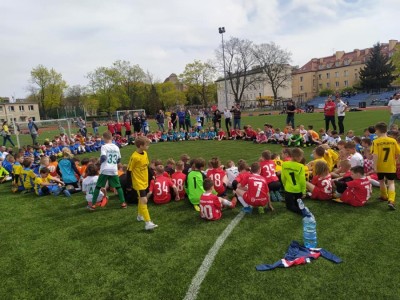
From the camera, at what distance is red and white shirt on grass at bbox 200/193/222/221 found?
5969 mm

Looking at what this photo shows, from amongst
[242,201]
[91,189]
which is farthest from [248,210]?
[91,189]

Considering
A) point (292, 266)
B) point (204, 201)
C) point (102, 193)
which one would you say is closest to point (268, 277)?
point (292, 266)

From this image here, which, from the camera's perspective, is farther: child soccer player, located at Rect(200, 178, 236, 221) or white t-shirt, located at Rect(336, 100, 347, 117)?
white t-shirt, located at Rect(336, 100, 347, 117)

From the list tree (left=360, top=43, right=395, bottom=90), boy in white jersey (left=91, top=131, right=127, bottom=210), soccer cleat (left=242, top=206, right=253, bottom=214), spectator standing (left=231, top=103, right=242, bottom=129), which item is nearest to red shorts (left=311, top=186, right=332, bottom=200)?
soccer cleat (left=242, top=206, right=253, bottom=214)

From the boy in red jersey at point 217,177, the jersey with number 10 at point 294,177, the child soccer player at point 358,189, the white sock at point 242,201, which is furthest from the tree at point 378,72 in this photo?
the jersey with number 10 at point 294,177

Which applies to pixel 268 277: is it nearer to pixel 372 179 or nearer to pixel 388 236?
pixel 388 236

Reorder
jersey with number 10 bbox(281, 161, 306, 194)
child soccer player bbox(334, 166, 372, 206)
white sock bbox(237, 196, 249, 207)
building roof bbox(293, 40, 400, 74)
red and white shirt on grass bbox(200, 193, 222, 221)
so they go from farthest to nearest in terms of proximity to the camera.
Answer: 1. building roof bbox(293, 40, 400, 74)
2. white sock bbox(237, 196, 249, 207)
3. child soccer player bbox(334, 166, 372, 206)
4. red and white shirt on grass bbox(200, 193, 222, 221)
5. jersey with number 10 bbox(281, 161, 306, 194)

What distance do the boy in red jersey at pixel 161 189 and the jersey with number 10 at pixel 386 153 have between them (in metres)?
4.75

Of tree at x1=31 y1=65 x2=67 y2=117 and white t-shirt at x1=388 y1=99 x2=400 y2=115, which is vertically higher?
tree at x1=31 y1=65 x2=67 y2=117

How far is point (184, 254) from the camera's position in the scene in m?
4.72

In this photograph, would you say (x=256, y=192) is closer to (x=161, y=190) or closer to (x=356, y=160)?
(x=161, y=190)

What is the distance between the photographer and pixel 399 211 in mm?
5883

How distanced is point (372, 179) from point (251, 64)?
237ft

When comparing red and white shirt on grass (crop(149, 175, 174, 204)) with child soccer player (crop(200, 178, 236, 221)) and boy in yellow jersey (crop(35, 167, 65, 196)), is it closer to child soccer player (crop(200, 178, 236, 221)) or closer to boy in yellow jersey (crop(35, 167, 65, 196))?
child soccer player (crop(200, 178, 236, 221))
